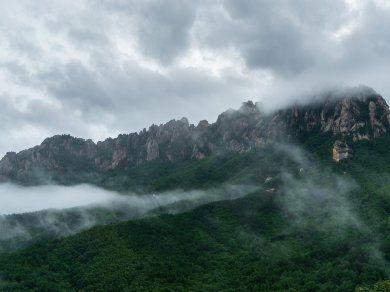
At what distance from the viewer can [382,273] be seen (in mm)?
162750

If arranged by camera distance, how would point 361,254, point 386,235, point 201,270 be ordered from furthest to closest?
1. point 201,270
2. point 386,235
3. point 361,254

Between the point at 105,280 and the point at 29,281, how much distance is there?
28.5 m

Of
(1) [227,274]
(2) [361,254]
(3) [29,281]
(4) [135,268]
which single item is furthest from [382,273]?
(3) [29,281]

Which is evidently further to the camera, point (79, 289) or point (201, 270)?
point (201, 270)

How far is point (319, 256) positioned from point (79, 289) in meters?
83.6

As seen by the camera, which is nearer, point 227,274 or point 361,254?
point 361,254

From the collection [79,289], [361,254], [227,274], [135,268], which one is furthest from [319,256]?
[79,289]

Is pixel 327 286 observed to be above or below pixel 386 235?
below

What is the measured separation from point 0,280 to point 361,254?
125 metres

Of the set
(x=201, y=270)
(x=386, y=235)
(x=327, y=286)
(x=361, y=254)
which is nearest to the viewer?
(x=327, y=286)

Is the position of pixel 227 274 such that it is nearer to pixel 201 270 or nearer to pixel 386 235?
pixel 201 270

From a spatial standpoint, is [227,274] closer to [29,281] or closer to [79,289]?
[79,289]

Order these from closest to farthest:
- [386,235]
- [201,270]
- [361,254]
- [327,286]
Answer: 1. [327,286]
2. [361,254]
3. [386,235]
4. [201,270]

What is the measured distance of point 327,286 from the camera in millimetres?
159375
